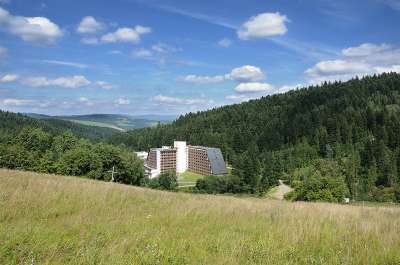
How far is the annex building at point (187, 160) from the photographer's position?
160 metres

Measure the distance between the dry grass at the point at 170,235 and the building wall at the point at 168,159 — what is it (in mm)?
160895

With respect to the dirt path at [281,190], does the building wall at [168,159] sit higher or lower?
higher

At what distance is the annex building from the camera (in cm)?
16000

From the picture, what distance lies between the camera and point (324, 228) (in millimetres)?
8305

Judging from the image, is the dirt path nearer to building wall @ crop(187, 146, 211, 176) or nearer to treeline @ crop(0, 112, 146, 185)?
treeline @ crop(0, 112, 146, 185)

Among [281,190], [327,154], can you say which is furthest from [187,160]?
[281,190]

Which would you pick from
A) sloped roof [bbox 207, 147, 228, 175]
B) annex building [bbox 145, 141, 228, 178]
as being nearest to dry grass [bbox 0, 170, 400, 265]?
annex building [bbox 145, 141, 228, 178]

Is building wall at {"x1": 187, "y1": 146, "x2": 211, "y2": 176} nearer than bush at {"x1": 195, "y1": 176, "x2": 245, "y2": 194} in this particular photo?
No

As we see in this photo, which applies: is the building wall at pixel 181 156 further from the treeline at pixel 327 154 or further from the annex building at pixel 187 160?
the treeline at pixel 327 154

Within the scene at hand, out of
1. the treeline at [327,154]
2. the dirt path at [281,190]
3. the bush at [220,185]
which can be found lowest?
the dirt path at [281,190]

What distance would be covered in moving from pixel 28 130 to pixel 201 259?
90446 mm

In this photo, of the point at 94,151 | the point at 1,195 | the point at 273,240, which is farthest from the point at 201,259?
the point at 94,151

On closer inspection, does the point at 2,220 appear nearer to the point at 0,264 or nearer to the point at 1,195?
the point at 1,195

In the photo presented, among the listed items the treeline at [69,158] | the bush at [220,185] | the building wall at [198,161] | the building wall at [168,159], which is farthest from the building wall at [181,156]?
the treeline at [69,158]
